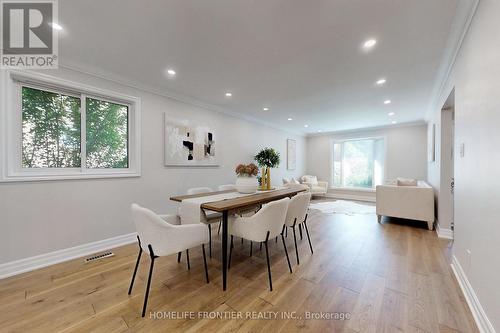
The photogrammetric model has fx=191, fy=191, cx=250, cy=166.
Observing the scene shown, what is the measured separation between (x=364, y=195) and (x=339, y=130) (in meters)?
2.42

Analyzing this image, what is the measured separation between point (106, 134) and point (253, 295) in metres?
2.96

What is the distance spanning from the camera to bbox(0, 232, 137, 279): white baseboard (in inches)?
81.1

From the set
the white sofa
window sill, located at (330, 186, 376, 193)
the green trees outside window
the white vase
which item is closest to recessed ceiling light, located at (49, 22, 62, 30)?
the green trees outside window

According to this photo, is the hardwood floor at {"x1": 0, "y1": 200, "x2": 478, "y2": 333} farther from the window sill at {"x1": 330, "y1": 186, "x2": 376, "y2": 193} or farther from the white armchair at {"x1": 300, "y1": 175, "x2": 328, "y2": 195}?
the window sill at {"x1": 330, "y1": 186, "x2": 376, "y2": 193}

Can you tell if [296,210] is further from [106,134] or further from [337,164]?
[337,164]

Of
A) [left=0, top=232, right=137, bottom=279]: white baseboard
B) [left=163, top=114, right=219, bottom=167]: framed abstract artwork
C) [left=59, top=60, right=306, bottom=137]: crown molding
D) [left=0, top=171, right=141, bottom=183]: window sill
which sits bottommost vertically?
[left=0, top=232, right=137, bottom=279]: white baseboard

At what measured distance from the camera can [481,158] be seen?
1.44 m

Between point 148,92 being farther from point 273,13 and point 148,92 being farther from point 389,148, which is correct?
point 389,148

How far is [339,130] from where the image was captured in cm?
682

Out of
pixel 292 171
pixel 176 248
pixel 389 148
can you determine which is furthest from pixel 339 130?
pixel 176 248

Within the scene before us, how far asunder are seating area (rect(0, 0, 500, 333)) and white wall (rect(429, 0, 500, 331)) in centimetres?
2

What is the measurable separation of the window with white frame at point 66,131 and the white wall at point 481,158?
3801 millimetres

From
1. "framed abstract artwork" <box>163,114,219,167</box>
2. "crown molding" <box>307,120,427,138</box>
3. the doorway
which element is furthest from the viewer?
"crown molding" <box>307,120,427,138</box>

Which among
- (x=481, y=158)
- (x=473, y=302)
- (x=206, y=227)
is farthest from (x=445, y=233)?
(x=206, y=227)
